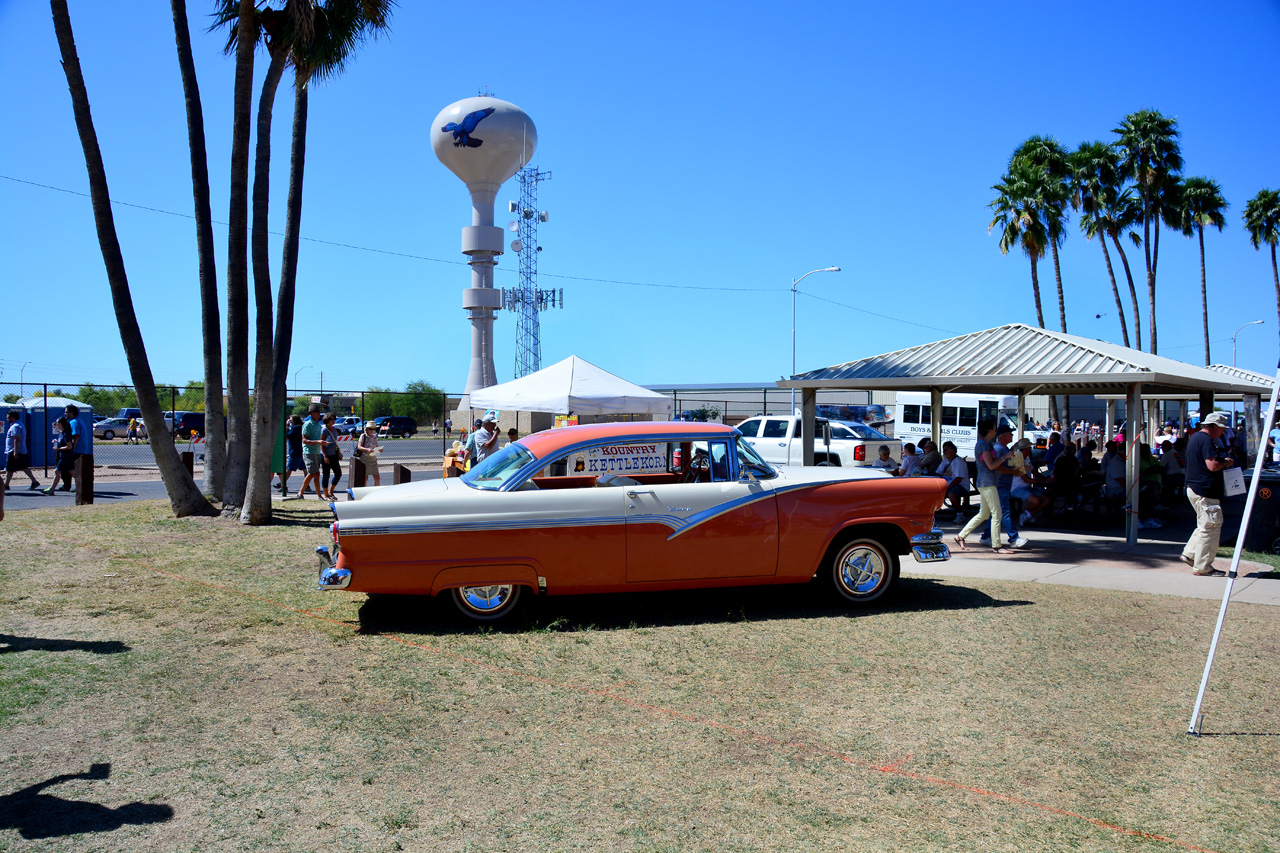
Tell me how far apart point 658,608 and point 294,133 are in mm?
10328

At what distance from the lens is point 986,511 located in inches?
459

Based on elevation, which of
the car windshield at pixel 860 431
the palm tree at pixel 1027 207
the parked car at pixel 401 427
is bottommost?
the car windshield at pixel 860 431

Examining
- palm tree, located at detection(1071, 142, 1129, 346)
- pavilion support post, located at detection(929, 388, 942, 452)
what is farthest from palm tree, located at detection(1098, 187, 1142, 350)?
pavilion support post, located at detection(929, 388, 942, 452)

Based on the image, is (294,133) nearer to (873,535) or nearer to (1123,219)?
(873,535)

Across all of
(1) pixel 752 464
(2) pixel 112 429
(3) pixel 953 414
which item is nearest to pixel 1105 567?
(1) pixel 752 464

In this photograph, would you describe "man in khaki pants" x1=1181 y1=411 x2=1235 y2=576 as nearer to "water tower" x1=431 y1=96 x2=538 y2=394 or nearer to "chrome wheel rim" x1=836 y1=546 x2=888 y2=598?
"chrome wheel rim" x1=836 y1=546 x2=888 y2=598

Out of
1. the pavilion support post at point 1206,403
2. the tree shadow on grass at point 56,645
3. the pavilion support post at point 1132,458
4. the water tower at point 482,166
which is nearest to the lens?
the tree shadow on grass at point 56,645

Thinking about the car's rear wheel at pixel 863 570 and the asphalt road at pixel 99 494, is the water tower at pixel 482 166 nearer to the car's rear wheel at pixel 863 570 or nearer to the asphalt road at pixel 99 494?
the asphalt road at pixel 99 494

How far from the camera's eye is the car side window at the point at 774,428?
23.3m

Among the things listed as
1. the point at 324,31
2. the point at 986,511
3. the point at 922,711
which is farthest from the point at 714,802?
the point at 324,31

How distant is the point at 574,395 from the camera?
53.0 ft

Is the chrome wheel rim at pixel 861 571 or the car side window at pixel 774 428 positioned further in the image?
the car side window at pixel 774 428

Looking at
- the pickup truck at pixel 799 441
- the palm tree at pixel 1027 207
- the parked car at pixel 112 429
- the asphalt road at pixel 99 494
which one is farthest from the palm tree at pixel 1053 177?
the parked car at pixel 112 429

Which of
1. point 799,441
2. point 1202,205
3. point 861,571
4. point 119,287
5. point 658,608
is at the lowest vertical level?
point 658,608
